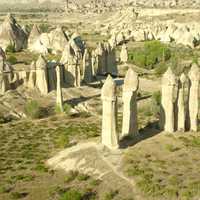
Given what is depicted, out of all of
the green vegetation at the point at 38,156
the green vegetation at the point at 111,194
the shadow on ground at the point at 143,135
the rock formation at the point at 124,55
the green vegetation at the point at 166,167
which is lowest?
the green vegetation at the point at 38,156

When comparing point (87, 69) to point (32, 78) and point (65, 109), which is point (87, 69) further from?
point (65, 109)

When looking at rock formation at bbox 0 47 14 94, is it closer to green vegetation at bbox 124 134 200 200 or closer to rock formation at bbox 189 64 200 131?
green vegetation at bbox 124 134 200 200

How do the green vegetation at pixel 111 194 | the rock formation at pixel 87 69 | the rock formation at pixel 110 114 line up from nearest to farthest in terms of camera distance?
the green vegetation at pixel 111 194
the rock formation at pixel 110 114
the rock formation at pixel 87 69

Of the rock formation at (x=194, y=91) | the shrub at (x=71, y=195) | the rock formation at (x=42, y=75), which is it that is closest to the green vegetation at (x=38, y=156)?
the shrub at (x=71, y=195)

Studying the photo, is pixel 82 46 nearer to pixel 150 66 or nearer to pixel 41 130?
pixel 150 66

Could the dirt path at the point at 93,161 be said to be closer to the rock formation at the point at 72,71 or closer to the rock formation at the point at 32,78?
the rock formation at the point at 32,78

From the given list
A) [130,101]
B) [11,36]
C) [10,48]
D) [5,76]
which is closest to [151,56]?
[10,48]
